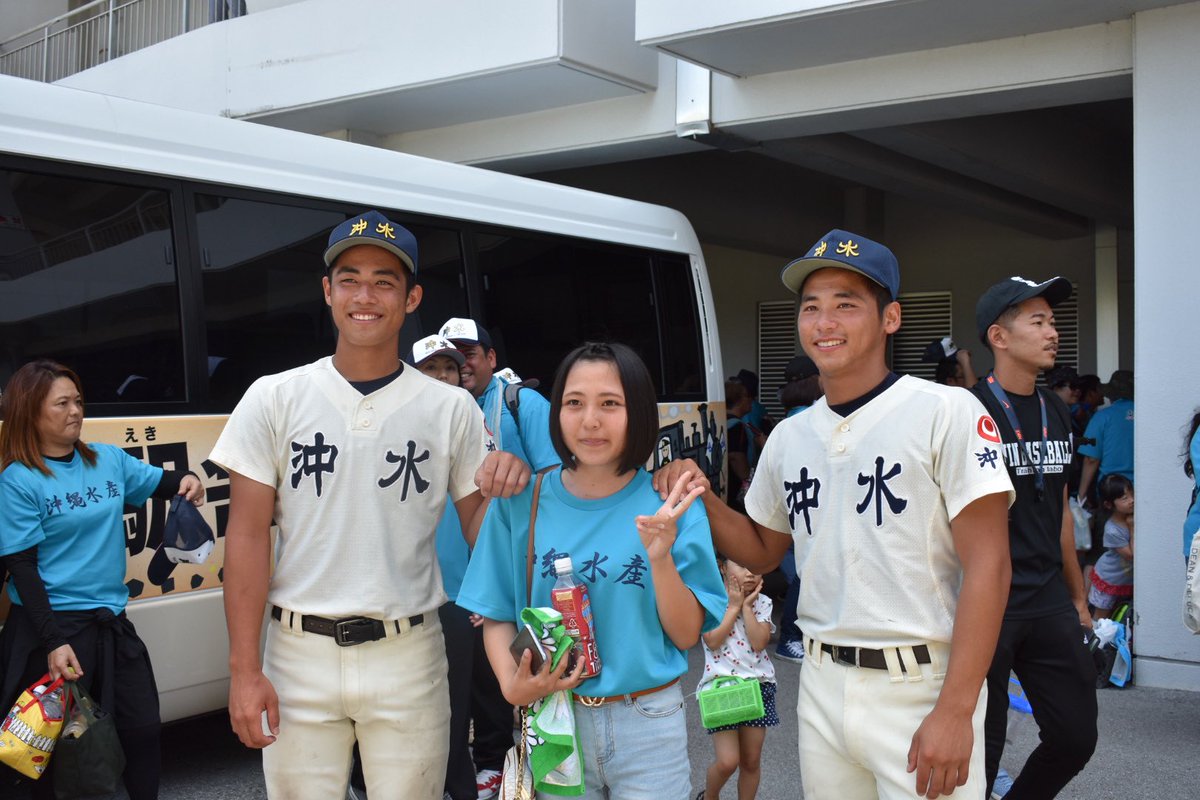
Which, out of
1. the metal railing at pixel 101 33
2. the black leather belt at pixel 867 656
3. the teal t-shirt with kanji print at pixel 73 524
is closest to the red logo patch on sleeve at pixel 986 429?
the black leather belt at pixel 867 656

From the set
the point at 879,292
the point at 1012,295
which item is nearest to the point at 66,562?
the point at 879,292

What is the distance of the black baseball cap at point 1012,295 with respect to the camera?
3.92 m

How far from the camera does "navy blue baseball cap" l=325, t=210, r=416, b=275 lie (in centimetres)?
284

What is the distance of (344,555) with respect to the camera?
2779 millimetres

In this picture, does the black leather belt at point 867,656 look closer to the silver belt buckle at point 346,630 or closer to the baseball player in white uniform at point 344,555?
the baseball player in white uniform at point 344,555

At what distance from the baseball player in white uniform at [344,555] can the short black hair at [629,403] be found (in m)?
0.15

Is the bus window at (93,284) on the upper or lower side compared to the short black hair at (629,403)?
upper

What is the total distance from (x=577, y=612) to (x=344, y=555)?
65 centimetres

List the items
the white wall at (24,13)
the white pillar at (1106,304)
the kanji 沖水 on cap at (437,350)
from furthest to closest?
the white wall at (24,13), the white pillar at (1106,304), the kanji 沖水 on cap at (437,350)

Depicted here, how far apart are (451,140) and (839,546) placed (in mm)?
8155

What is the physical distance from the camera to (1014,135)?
11211 millimetres

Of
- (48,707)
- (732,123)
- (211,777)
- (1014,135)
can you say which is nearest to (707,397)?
(732,123)

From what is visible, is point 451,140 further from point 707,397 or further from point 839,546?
point 839,546

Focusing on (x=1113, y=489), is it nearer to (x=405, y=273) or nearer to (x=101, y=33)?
(x=405, y=273)
